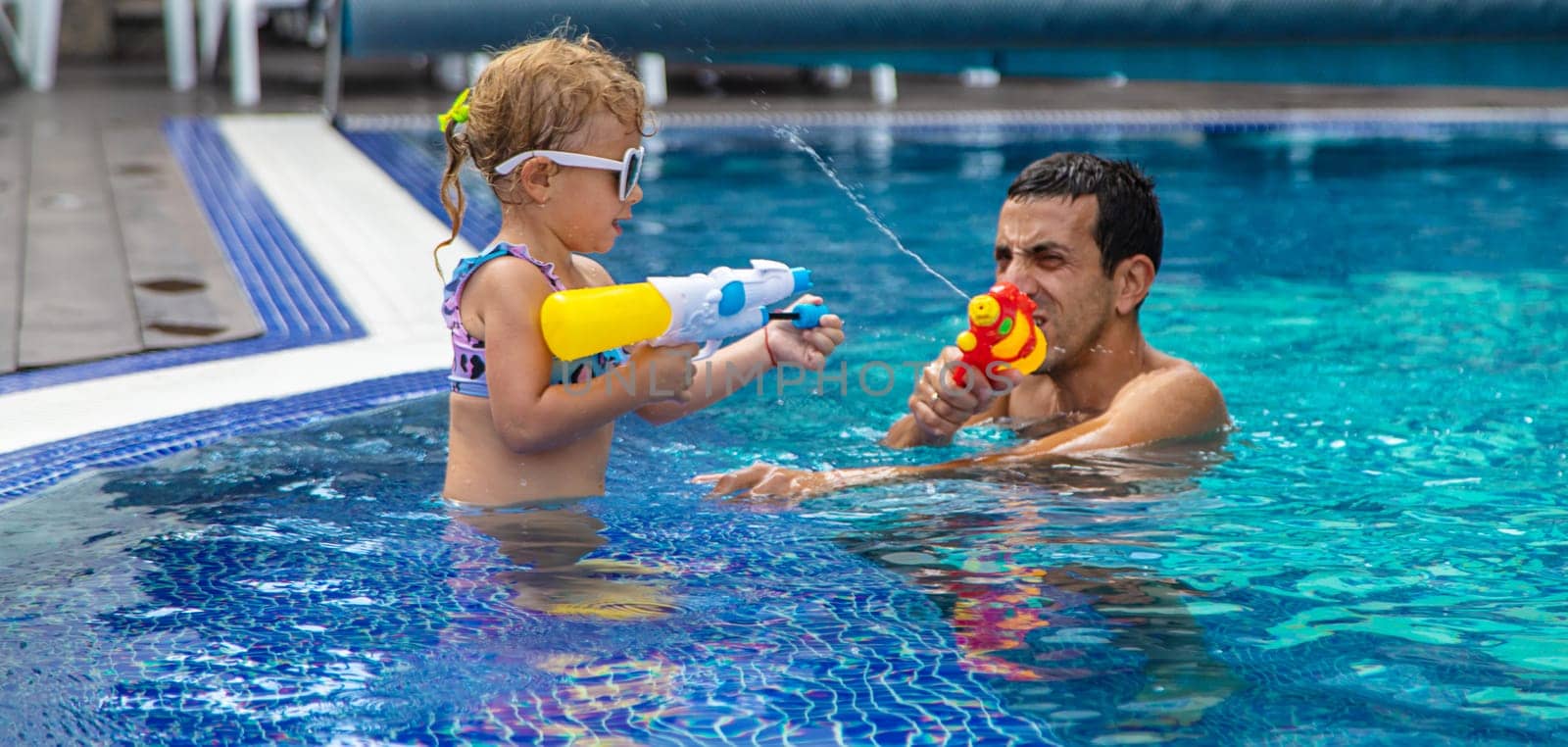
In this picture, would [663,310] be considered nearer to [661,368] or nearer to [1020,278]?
[661,368]

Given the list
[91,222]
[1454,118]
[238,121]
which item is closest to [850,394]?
[91,222]

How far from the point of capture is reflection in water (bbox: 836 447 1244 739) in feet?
7.83

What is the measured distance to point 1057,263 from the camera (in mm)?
3404

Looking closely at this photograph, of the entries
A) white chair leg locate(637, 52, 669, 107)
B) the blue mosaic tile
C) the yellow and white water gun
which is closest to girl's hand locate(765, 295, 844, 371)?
the yellow and white water gun

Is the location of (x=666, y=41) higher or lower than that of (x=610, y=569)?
higher

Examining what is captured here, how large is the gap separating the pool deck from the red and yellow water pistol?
199 cm

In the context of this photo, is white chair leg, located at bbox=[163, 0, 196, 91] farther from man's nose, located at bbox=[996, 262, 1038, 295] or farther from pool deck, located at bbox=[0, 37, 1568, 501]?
man's nose, located at bbox=[996, 262, 1038, 295]

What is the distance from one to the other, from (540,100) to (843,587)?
972 mm

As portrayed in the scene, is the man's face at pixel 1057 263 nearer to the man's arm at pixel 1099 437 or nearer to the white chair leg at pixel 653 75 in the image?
the man's arm at pixel 1099 437

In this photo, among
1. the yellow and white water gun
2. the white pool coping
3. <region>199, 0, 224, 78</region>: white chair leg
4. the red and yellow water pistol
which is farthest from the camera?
<region>199, 0, 224, 78</region>: white chair leg

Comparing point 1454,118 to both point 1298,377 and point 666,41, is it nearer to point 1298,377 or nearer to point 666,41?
point 666,41

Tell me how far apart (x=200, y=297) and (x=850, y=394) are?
2.28m

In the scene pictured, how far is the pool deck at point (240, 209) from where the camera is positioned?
14.6 ft

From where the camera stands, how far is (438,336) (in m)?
5.03
